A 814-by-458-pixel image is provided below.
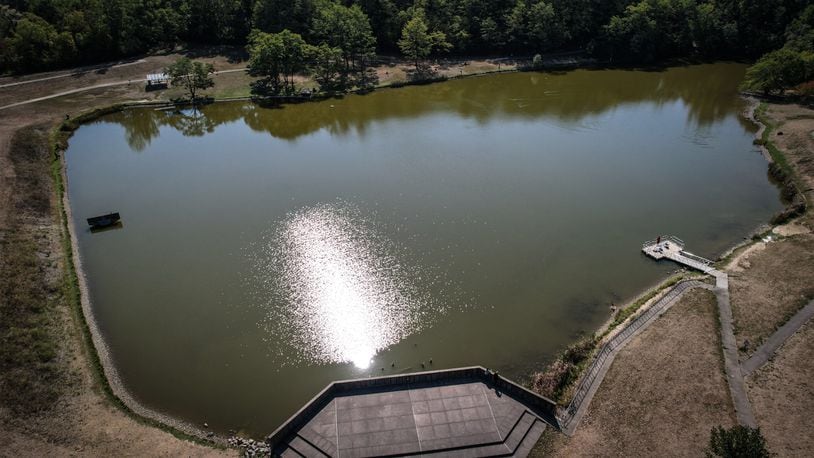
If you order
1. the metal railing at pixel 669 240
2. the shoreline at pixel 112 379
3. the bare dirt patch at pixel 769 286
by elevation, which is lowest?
the shoreline at pixel 112 379

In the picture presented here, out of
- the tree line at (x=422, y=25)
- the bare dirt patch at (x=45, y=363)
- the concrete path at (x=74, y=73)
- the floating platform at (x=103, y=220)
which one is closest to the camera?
the bare dirt patch at (x=45, y=363)

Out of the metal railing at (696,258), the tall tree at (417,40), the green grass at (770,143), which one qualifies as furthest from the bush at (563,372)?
the tall tree at (417,40)

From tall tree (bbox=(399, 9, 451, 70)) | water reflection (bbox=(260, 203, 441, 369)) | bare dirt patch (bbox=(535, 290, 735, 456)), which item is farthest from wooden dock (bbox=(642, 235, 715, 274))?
tall tree (bbox=(399, 9, 451, 70))

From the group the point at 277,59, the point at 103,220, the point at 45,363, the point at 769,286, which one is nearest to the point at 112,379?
the point at 45,363

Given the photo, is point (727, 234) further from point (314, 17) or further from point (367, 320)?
point (314, 17)

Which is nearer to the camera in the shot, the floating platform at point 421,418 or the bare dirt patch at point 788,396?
the floating platform at point 421,418

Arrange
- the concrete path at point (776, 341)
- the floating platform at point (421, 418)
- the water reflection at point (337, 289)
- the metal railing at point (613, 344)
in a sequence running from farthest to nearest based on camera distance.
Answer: the water reflection at point (337, 289), the concrete path at point (776, 341), the metal railing at point (613, 344), the floating platform at point (421, 418)

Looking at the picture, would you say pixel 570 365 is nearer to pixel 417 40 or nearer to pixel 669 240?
pixel 669 240

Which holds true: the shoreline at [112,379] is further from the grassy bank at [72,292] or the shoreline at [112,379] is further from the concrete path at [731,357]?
the concrete path at [731,357]
